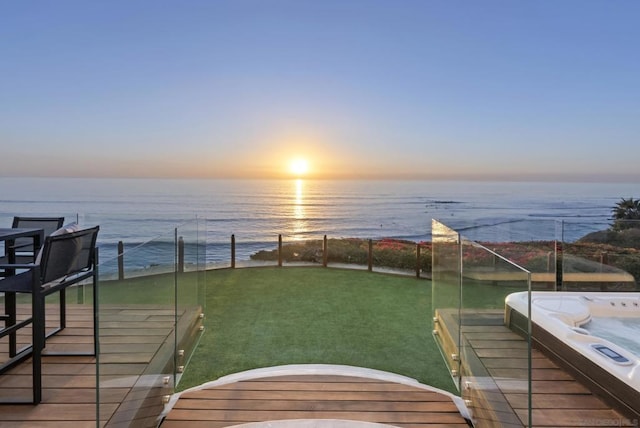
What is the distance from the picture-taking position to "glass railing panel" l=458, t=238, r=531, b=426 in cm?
160

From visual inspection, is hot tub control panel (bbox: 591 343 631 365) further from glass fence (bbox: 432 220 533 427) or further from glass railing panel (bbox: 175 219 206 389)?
glass railing panel (bbox: 175 219 206 389)

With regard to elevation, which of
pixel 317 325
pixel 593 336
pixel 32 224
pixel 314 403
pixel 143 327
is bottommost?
pixel 317 325

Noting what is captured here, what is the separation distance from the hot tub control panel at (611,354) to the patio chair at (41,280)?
2584mm

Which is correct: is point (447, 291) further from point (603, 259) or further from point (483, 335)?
point (603, 259)

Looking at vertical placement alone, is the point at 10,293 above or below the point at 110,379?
above

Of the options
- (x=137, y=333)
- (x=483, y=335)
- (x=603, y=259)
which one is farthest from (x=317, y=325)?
(x=603, y=259)

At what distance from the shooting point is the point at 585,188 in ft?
64.0

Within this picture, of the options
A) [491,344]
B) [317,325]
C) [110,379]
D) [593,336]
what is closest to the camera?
[110,379]

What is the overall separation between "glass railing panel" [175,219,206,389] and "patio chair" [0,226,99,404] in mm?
552

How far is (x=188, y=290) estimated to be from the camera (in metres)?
2.89

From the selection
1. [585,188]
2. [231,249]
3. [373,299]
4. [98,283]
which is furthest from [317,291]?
[585,188]

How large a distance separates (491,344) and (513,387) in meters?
0.30

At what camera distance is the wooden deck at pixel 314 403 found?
220 cm

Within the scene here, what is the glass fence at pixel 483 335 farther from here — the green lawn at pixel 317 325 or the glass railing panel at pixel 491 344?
the green lawn at pixel 317 325
